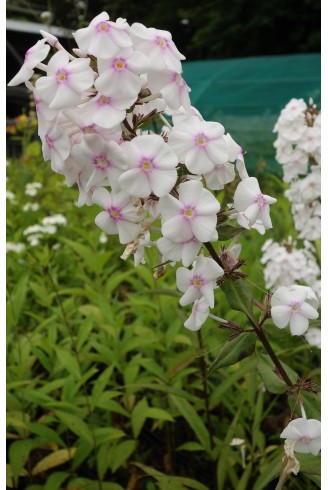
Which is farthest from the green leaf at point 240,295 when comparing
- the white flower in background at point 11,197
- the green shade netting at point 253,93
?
the green shade netting at point 253,93

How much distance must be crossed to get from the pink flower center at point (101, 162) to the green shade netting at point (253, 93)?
4.94m

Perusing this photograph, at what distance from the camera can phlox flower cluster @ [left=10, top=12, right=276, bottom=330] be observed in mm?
769

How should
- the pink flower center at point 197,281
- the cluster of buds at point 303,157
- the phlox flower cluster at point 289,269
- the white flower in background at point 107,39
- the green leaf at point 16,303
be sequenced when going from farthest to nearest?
the phlox flower cluster at point 289,269
the cluster of buds at point 303,157
the green leaf at point 16,303
the pink flower center at point 197,281
the white flower in background at point 107,39

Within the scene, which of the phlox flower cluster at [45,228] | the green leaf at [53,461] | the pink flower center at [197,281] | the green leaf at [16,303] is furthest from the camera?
the phlox flower cluster at [45,228]

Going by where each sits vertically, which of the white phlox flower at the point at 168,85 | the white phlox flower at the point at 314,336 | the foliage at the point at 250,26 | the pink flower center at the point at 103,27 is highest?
the pink flower center at the point at 103,27

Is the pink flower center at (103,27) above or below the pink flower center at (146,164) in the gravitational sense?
above

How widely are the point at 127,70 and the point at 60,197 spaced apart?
2.89m

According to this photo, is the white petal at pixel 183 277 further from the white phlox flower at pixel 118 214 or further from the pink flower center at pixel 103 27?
the pink flower center at pixel 103 27

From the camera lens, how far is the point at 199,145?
794 millimetres

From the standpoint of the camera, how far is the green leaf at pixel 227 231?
2.91ft

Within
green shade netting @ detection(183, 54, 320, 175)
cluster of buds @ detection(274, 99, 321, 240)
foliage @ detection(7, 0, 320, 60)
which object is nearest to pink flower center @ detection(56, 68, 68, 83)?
cluster of buds @ detection(274, 99, 321, 240)

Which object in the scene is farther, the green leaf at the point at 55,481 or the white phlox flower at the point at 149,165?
the green leaf at the point at 55,481

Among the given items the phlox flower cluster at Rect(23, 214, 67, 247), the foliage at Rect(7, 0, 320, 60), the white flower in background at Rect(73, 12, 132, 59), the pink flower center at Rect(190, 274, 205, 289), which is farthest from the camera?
the foliage at Rect(7, 0, 320, 60)

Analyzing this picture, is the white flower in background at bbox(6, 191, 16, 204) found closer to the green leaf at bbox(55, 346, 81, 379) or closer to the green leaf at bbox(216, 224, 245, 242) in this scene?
the green leaf at bbox(55, 346, 81, 379)
